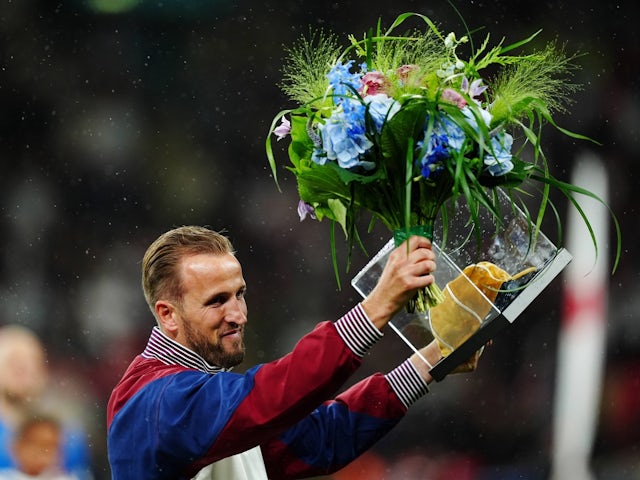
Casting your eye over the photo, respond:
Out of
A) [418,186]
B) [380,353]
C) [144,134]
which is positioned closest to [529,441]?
[380,353]

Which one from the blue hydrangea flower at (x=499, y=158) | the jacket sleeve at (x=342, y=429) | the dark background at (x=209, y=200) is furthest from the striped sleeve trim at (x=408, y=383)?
the dark background at (x=209, y=200)

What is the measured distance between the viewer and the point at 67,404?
16.9ft

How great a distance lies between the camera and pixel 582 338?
17.7 ft

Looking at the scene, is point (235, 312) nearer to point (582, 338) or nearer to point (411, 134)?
point (411, 134)

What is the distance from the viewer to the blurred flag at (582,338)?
17.5 ft

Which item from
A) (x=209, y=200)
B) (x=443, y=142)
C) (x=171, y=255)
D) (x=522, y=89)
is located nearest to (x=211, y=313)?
(x=171, y=255)

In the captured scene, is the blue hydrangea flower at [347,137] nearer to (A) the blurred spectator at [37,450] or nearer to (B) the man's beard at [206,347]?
(B) the man's beard at [206,347]

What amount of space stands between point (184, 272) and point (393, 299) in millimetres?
709

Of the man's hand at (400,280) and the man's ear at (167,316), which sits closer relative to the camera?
the man's hand at (400,280)

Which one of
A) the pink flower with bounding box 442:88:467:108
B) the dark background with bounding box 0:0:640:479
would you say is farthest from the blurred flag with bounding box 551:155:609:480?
the pink flower with bounding box 442:88:467:108

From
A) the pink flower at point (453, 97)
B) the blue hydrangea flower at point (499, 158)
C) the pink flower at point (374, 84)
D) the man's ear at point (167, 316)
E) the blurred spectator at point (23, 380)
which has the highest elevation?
the blurred spectator at point (23, 380)

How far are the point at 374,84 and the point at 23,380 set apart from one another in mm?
3596

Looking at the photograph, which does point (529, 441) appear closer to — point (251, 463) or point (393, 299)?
point (251, 463)

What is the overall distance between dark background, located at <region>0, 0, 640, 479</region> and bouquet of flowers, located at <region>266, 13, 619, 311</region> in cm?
286
